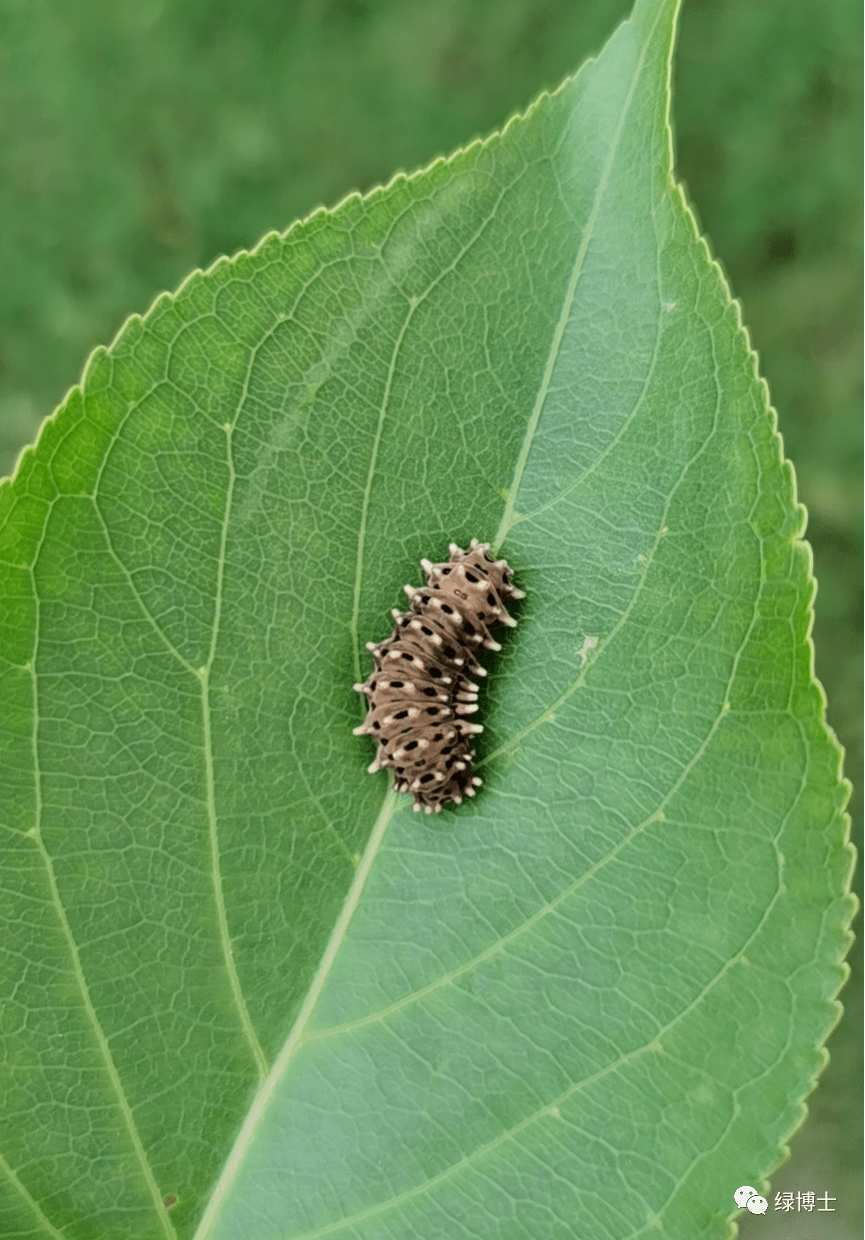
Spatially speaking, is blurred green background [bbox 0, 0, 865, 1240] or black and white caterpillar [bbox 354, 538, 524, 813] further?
blurred green background [bbox 0, 0, 865, 1240]

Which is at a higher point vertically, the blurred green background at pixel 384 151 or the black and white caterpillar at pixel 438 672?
the blurred green background at pixel 384 151

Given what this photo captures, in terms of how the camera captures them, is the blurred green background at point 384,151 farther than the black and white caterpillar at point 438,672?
Yes

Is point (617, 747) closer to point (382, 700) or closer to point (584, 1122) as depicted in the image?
point (382, 700)

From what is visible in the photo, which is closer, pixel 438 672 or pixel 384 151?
pixel 438 672

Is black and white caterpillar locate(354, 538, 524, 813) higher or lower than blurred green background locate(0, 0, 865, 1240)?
lower

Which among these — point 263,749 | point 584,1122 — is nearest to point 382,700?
point 263,749
